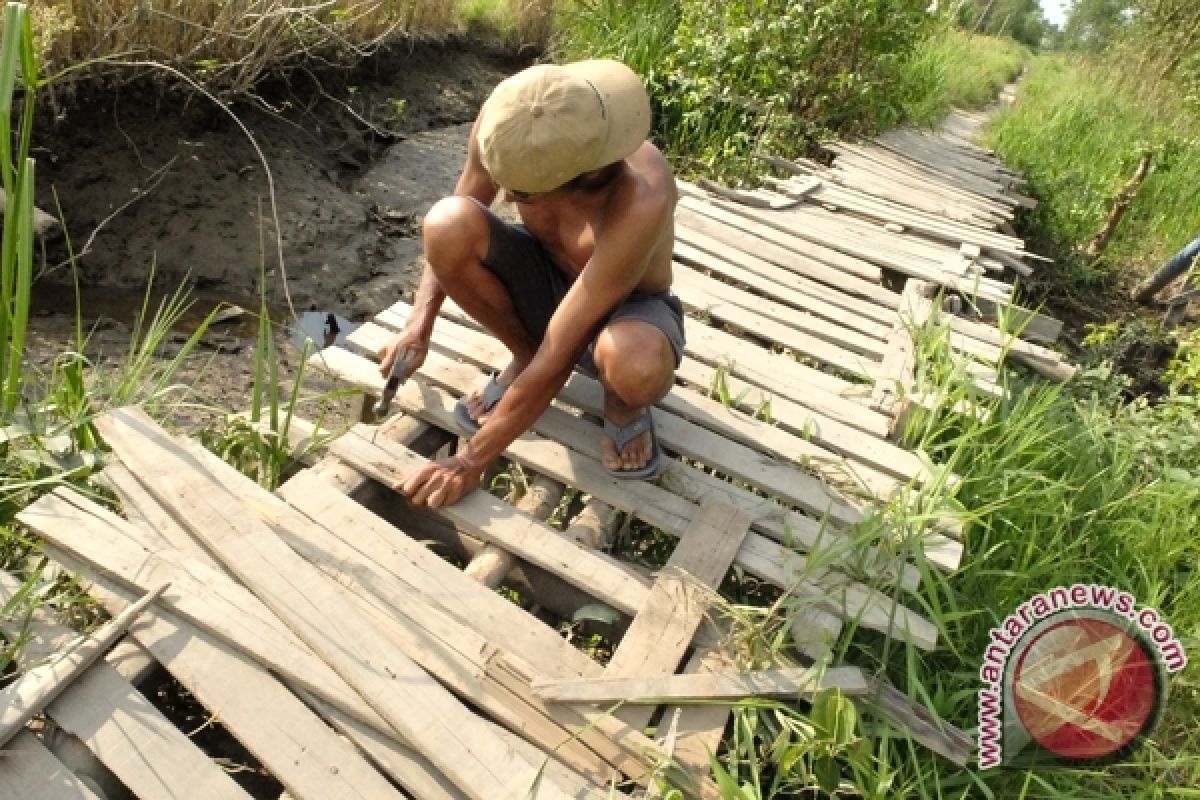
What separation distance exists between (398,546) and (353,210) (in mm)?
3000

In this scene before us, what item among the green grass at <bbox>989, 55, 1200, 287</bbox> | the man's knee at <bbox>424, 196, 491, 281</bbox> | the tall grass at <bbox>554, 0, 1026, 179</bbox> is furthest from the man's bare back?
the green grass at <bbox>989, 55, 1200, 287</bbox>

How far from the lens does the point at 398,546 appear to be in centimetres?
179

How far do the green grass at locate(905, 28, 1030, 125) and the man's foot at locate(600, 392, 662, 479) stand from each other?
5.43 m

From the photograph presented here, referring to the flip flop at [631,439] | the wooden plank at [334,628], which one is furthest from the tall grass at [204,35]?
the flip flop at [631,439]

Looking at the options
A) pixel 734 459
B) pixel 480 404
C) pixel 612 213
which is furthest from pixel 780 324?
pixel 612 213

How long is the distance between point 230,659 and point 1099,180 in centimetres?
637

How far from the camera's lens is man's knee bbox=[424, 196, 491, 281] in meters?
1.93

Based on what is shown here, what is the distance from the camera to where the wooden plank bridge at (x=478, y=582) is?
142 centimetres

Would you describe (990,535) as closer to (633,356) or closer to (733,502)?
(733,502)

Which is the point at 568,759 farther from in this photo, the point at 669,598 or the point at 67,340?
the point at 67,340

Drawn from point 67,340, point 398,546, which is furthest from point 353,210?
point 398,546

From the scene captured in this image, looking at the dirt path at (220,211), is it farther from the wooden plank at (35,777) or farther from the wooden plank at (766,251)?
the wooden plank at (35,777)

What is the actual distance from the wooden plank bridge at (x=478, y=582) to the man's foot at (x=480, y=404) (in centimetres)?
6

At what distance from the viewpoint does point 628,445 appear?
6.72 feet
